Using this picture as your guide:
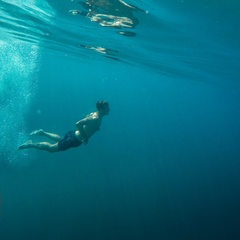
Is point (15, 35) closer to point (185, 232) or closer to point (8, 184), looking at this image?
point (8, 184)

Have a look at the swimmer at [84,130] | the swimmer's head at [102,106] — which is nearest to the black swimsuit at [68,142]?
the swimmer at [84,130]

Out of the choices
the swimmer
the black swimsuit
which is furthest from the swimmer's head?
the black swimsuit

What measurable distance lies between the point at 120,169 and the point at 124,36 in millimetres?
18558

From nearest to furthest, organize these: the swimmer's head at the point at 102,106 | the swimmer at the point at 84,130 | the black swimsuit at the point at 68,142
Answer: the swimmer's head at the point at 102,106
the swimmer at the point at 84,130
the black swimsuit at the point at 68,142

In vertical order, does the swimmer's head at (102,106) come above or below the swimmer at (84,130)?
above

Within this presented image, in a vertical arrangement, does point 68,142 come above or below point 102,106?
below

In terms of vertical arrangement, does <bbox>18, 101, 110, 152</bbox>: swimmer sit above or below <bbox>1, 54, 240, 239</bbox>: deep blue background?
above

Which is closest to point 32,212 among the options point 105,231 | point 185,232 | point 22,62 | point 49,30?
point 105,231

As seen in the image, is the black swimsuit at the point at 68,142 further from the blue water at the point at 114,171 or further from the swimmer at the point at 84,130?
the blue water at the point at 114,171

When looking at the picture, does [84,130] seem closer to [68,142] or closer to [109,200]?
[68,142]

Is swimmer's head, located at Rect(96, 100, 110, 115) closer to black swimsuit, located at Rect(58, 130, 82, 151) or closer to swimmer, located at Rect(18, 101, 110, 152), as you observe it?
swimmer, located at Rect(18, 101, 110, 152)

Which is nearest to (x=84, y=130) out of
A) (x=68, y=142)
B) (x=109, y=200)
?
(x=68, y=142)

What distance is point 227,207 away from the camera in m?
24.1

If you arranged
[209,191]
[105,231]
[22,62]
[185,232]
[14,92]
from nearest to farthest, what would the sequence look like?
[105,231] → [185,232] → [209,191] → [22,62] → [14,92]
